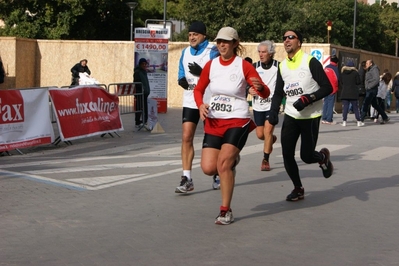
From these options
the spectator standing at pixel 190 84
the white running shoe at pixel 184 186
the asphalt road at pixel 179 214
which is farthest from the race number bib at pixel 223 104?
the white running shoe at pixel 184 186

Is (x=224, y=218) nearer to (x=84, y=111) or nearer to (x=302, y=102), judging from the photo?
(x=302, y=102)

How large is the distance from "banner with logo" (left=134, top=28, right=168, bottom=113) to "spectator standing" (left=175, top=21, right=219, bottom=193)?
13.1 metres

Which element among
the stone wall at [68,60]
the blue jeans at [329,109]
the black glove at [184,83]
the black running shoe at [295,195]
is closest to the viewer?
the black running shoe at [295,195]

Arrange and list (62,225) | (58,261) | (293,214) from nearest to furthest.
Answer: (58,261), (62,225), (293,214)

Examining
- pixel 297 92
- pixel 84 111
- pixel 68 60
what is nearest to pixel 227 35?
pixel 297 92

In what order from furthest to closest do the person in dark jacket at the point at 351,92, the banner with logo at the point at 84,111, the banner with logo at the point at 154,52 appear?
the banner with logo at the point at 154,52 → the person in dark jacket at the point at 351,92 → the banner with logo at the point at 84,111

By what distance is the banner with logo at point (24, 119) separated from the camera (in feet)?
43.0

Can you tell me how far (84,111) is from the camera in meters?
15.5

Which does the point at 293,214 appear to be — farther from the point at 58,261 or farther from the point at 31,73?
the point at 31,73

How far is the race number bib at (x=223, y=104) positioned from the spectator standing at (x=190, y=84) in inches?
52.8

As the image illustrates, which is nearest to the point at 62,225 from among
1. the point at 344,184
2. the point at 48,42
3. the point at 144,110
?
the point at 344,184

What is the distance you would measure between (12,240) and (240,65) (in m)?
2.71

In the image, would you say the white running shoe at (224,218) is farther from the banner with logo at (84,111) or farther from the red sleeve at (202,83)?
the banner with logo at (84,111)

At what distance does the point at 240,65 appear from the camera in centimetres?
766
